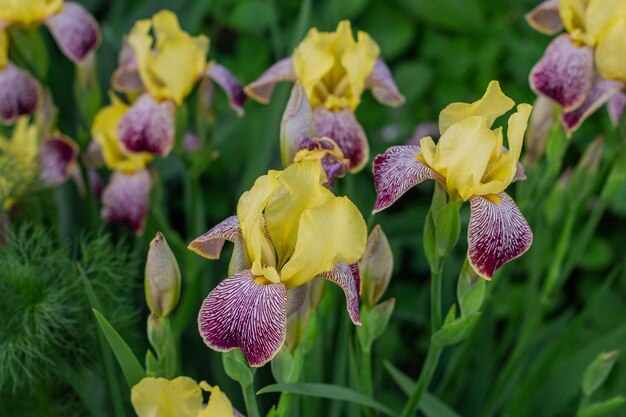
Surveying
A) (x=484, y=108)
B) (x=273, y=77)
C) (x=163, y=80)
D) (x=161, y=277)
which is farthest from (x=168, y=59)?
(x=484, y=108)

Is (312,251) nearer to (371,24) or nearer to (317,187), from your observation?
(317,187)

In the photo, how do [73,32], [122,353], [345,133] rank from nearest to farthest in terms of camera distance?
[122,353], [345,133], [73,32]

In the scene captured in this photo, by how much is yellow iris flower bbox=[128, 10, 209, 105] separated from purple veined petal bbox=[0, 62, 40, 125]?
0.56 ft

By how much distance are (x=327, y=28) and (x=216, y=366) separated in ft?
1.88

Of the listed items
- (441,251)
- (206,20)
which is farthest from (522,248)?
(206,20)

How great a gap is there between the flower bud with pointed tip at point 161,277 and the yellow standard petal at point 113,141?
423 mm

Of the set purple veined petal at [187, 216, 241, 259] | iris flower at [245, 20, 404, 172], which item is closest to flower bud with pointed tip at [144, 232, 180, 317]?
purple veined petal at [187, 216, 241, 259]

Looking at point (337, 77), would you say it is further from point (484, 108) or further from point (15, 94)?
point (15, 94)

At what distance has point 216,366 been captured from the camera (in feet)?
4.08

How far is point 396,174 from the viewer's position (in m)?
0.76

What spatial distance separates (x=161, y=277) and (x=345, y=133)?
32 cm

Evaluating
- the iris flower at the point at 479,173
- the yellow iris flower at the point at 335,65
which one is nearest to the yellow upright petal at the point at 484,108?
the iris flower at the point at 479,173

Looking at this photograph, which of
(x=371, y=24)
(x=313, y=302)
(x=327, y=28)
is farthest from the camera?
(x=371, y=24)

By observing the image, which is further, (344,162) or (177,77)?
(177,77)
